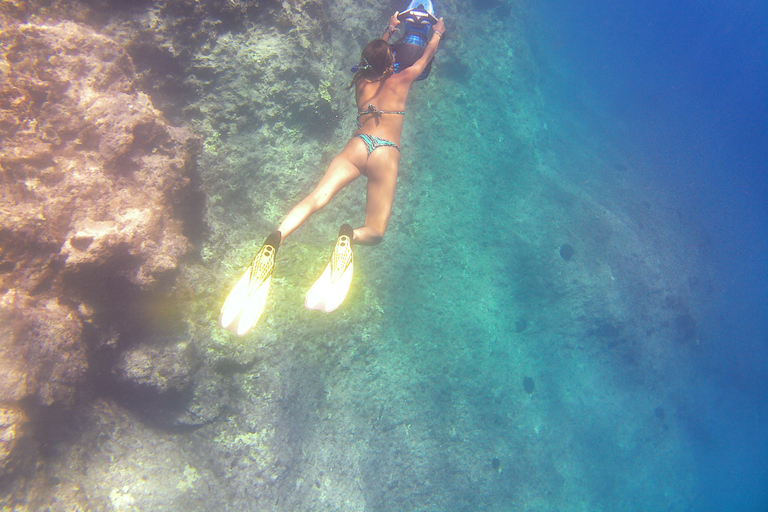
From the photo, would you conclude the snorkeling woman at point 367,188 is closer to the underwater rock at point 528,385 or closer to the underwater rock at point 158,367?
the underwater rock at point 158,367

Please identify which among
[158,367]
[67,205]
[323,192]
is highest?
[67,205]

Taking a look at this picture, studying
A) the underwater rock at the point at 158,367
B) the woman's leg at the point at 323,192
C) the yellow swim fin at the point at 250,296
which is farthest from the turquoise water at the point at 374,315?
the woman's leg at the point at 323,192

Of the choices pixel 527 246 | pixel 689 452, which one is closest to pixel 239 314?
pixel 527 246

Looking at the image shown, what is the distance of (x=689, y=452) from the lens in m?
10.1

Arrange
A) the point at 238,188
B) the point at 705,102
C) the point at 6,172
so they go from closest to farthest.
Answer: the point at 6,172 < the point at 238,188 < the point at 705,102

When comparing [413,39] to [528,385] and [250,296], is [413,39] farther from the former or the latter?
[528,385]

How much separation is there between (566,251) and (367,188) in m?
5.85

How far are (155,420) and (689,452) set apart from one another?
51.1ft

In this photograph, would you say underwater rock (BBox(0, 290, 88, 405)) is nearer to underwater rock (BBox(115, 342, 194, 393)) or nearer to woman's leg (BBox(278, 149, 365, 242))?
underwater rock (BBox(115, 342, 194, 393))

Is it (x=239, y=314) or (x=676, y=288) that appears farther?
(x=676, y=288)

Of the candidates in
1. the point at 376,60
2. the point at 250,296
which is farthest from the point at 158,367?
the point at 376,60

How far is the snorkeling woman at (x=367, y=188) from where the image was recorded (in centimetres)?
251

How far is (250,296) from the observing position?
2.49m

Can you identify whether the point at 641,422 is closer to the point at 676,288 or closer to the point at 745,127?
the point at 676,288
